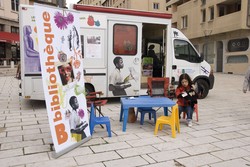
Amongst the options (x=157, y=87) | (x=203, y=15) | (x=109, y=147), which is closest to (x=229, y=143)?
(x=109, y=147)

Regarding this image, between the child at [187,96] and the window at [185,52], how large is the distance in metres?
3.10

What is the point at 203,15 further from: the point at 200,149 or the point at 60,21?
the point at 60,21

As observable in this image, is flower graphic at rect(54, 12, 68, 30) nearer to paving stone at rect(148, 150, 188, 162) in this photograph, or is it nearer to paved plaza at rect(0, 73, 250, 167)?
paved plaza at rect(0, 73, 250, 167)

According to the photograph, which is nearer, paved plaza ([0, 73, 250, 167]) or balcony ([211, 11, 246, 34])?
paved plaza ([0, 73, 250, 167])

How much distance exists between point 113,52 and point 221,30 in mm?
19806

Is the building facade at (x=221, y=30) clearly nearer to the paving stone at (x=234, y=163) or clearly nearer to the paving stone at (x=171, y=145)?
the paving stone at (x=171, y=145)

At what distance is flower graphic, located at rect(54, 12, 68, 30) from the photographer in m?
3.95

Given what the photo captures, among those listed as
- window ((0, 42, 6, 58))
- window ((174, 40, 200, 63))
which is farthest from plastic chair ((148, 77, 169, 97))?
window ((0, 42, 6, 58))

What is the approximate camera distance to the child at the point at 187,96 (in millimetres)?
5684

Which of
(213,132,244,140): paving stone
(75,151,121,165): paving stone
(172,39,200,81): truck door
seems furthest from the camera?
(172,39,200,81): truck door

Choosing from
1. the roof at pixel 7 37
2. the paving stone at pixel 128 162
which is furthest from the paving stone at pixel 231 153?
the roof at pixel 7 37

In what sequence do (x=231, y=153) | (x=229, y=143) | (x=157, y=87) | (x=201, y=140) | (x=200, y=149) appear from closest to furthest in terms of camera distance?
(x=231, y=153) < (x=200, y=149) < (x=229, y=143) < (x=201, y=140) < (x=157, y=87)

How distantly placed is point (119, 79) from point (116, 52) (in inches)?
31.8

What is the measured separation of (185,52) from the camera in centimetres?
897
